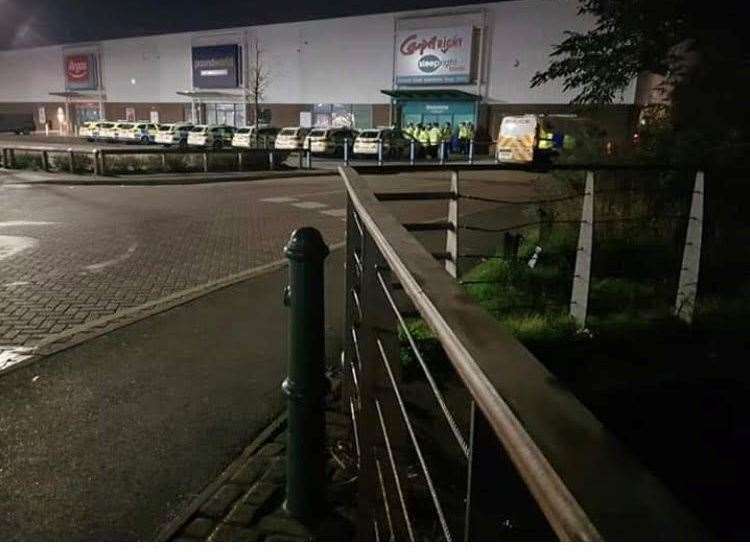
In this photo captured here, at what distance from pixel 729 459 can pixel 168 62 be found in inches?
2266

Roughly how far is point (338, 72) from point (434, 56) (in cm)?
814

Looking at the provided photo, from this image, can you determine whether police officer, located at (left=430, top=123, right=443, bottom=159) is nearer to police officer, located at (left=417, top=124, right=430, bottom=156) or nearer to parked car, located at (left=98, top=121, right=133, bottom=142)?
police officer, located at (left=417, top=124, right=430, bottom=156)

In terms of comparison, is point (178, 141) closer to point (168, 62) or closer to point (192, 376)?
point (168, 62)

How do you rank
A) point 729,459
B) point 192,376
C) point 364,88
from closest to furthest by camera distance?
point 729,459 < point 192,376 < point 364,88

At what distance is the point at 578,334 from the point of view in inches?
226

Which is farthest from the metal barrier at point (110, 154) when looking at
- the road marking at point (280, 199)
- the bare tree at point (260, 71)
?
the bare tree at point (260, 71)

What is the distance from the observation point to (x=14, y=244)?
369 inches

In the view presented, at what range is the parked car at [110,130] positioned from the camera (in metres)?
43.1

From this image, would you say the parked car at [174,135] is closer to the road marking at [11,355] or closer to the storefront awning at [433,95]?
the storefront awning at [433,95]

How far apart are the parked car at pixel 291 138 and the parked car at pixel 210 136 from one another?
5.19 metres

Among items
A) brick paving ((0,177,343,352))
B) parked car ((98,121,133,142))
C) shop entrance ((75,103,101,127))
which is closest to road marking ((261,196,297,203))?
brick paving ((0,177,343,352))

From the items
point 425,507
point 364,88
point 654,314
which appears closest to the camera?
point 425,507

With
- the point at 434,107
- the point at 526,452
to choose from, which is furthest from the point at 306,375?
the point at 434,107

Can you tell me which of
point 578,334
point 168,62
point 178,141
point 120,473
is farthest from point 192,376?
point 168,62
